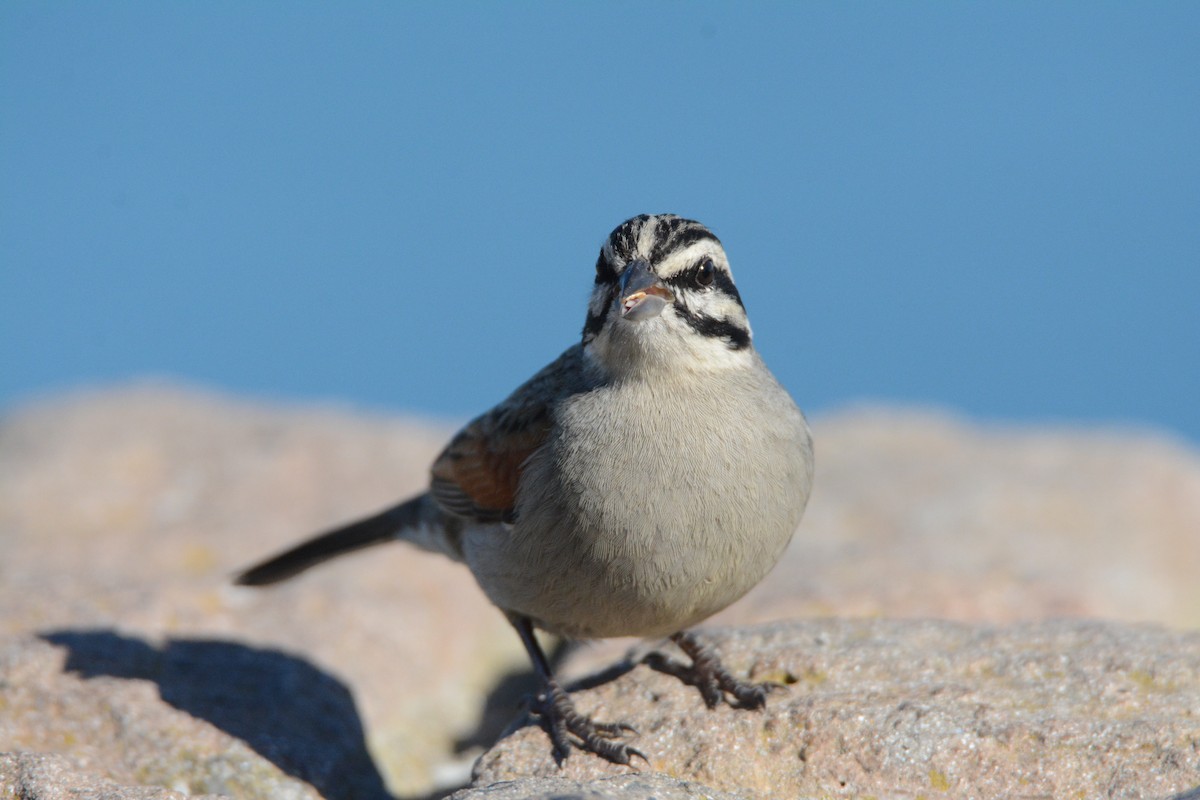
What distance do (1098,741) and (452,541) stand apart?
148 inches

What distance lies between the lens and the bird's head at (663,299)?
599 cm

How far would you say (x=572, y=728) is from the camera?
638cm

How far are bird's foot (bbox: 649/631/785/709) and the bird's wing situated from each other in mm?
1205

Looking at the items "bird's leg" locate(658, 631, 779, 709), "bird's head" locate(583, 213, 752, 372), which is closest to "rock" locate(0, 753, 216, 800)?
"bird's leg" locate(658, 631, 779, 709)

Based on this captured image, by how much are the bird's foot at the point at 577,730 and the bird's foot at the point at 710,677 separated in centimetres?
48

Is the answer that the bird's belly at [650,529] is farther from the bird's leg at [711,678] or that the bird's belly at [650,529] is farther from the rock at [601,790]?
the rock at [601,790]

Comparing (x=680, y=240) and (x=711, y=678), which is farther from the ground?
(x=680, y=240)

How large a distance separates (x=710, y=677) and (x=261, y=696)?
9.18 feet

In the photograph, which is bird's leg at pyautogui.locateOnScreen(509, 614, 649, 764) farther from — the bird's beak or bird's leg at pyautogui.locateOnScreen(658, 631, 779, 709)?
the bird's beak

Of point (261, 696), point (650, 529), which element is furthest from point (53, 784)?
point (650, 529)

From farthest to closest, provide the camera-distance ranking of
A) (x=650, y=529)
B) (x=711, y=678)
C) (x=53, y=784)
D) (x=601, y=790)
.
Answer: (x=711, y=678)
(x=650, y=529)
(x=53, y=784)
(x=601, y=790)

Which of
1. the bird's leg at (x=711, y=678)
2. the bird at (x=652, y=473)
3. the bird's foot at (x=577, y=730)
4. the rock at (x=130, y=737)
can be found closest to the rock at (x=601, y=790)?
the bird's foot at (x=577, y=730)

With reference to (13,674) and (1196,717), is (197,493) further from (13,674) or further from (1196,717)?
(1196,717)

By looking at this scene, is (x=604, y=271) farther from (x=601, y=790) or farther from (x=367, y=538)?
(x=367, y=538)
